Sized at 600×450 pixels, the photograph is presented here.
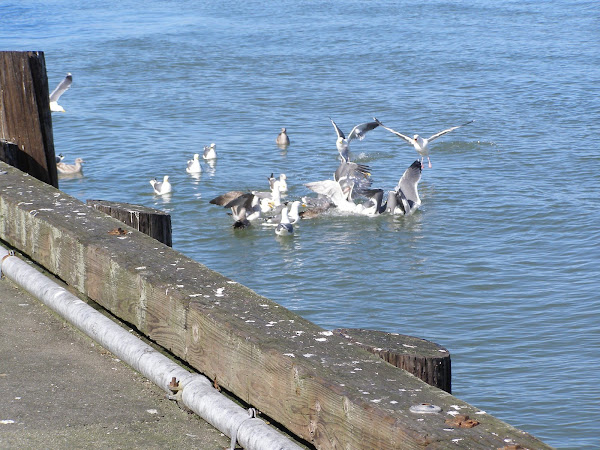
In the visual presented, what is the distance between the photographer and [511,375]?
9.06 m

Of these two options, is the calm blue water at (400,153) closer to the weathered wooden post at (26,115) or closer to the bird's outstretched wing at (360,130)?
the bird's outstretched wing at (360,130)

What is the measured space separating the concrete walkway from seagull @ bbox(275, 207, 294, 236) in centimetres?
958

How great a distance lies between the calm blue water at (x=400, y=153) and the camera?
33.8 feet

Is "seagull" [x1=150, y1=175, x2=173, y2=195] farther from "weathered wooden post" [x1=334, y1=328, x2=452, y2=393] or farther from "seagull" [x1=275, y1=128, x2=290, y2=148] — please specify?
"weathered wooden post" [x1=334, y1=328, x2=452, y2=393]

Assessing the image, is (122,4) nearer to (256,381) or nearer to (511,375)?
(511,375)

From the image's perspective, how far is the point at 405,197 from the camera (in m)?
14.9

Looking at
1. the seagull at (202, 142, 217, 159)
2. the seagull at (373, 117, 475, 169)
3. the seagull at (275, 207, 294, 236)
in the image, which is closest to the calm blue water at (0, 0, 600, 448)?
the seagull at (275, 207, 294, 236)

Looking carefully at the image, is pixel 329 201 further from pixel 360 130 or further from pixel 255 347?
pixel 255 347

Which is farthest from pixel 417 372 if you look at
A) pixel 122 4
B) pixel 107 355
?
pixel 122 4

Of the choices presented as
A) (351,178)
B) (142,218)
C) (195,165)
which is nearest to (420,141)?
(351,178)

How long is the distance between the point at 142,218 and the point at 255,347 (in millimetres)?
2008

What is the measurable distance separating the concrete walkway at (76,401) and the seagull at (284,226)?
9.58m

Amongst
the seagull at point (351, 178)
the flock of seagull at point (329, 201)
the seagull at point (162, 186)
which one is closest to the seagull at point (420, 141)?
the seagull at point (351, 178)

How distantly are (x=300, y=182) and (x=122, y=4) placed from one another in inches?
1024
